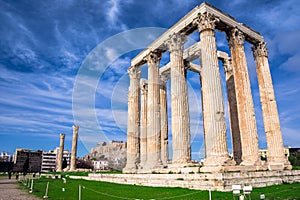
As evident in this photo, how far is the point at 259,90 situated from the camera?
25.5 meters

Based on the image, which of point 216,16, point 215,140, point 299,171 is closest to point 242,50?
point 216,16

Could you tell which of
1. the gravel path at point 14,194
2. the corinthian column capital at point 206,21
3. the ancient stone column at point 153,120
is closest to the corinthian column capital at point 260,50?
the corinthian column capital at point 206,21

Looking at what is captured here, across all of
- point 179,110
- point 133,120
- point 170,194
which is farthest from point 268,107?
point 170,194

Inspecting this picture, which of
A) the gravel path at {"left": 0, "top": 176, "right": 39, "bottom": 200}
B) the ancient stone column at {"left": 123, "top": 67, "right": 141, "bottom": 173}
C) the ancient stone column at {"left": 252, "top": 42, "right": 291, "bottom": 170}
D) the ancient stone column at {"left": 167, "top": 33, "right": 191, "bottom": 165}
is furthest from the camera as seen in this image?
the ancient stone column at {"left": 123, "top": 67, "right": 141, "bottom": 173}

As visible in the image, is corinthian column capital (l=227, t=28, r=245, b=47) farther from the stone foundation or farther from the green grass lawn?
the green grass lawn

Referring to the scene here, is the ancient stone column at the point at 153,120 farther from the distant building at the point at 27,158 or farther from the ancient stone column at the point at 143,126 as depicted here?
the distant building at the point at 27,158

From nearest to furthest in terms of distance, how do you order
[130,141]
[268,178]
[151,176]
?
[268,178] → [151,176] → [130,141]

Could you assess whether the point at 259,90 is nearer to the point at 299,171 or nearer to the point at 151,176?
the point at 299,171

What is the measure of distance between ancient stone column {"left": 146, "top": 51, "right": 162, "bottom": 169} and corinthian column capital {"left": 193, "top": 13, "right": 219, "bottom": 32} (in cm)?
869

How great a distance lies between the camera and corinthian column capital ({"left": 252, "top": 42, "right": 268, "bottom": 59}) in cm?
2625

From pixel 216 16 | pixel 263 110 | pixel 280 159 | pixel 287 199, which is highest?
pixel 216 16

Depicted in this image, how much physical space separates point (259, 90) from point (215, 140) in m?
11.2

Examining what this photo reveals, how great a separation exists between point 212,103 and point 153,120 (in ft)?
31.7

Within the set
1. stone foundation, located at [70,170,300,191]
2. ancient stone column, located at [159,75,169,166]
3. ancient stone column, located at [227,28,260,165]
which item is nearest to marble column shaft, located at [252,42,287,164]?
stone foundation, located at [70,170,300,191]
